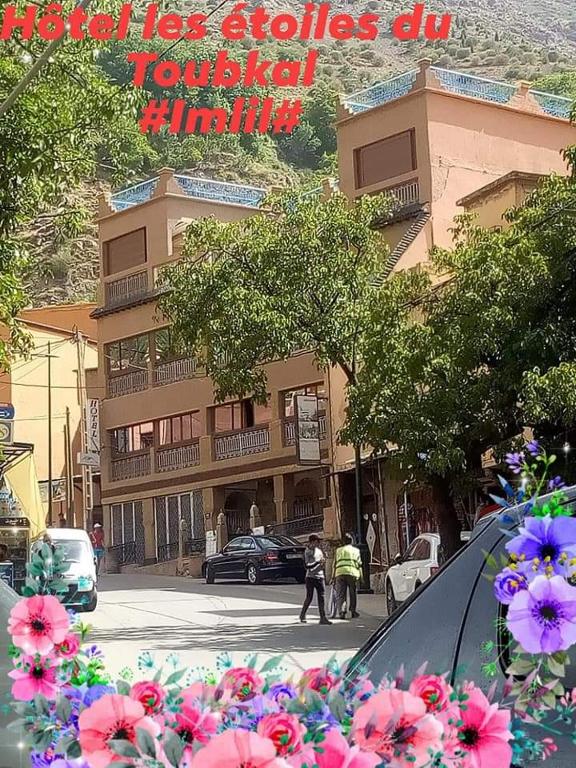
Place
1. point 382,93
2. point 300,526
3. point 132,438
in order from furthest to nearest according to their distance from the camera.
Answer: point 132,438 < point 300,526 < point 382,93

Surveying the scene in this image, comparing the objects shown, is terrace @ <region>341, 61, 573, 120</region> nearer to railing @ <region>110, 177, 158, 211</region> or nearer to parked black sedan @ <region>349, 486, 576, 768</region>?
railing @ <region>110, 177, 158, 211</region>

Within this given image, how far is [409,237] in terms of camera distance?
36.7m

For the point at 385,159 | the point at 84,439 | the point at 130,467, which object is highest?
the point at 385,159

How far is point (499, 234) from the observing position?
20297mm

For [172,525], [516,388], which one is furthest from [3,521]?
[172,525]

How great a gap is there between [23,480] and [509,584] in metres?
27.8

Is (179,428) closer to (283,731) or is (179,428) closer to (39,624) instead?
(39,624)

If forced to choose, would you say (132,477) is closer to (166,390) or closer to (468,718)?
(166,390)

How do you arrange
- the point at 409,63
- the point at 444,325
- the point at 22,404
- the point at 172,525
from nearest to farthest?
1. the point at 444,325
2. the point at 172,525
3. the point at 22,404
4. the point at 409,63

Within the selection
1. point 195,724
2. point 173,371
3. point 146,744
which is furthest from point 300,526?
point 146,744

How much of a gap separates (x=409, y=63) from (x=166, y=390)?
122 metres

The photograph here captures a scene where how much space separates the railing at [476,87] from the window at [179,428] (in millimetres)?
13930

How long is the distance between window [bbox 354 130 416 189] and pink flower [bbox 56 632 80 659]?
119 ft

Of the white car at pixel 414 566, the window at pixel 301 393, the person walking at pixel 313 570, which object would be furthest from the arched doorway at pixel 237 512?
the white car at pixel 414 566
